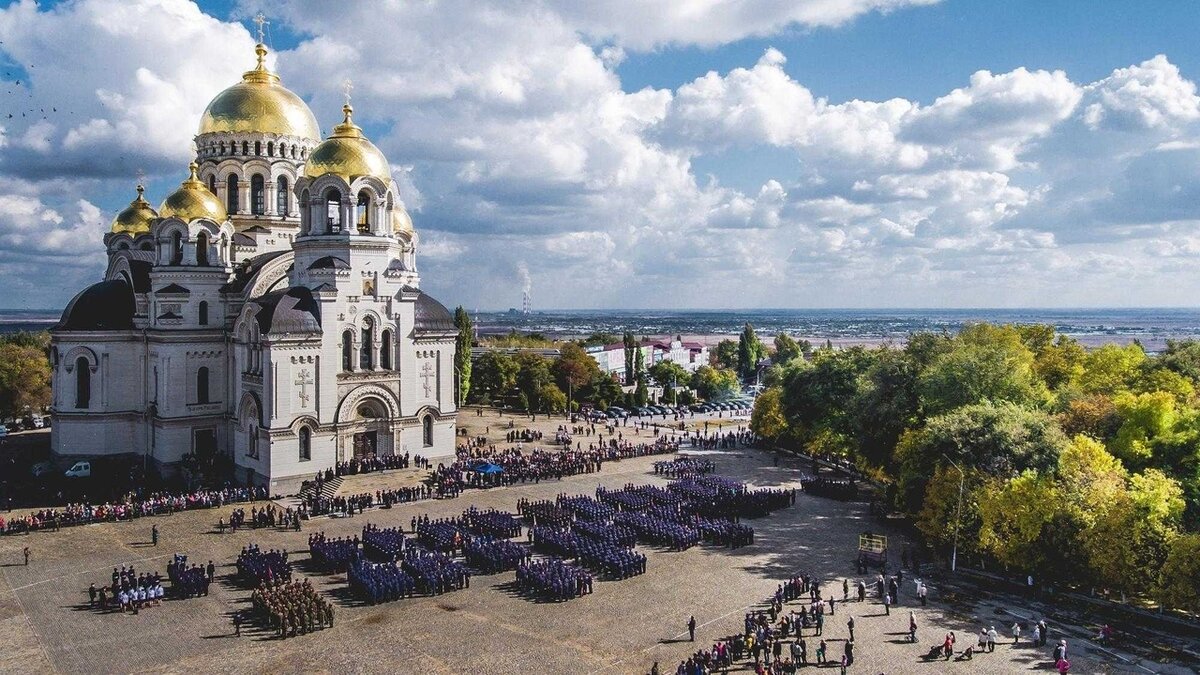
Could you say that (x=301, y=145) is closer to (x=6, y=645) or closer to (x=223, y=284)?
(x=223, y=284)

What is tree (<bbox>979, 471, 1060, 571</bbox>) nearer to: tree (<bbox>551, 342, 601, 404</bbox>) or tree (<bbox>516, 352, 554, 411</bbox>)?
tree (<bbox>516, 352, 554, 411</bbox>)

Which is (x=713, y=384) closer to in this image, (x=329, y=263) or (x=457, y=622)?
(x=329, y=263)

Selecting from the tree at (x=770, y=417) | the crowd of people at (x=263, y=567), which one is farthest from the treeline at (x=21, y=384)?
the tree at (x=770, y=417)

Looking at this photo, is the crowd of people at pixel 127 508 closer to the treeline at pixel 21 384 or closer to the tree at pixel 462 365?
the treeline at pixel 21 384

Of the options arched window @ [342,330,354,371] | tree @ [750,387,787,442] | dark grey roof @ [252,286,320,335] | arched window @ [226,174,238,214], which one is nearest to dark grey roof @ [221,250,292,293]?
dark grey roof @ [252,286,320,335]

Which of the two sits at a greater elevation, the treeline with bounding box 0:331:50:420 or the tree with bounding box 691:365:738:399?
the treeline with bounding box 0:331:50:420

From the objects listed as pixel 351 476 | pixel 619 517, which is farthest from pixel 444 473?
pixel 619 517
